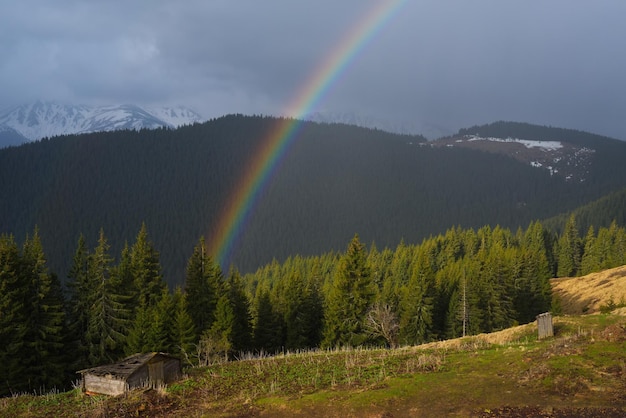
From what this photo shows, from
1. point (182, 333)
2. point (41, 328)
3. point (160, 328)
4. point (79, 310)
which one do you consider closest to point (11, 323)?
point (41, 328)

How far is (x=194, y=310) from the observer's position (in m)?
45.1

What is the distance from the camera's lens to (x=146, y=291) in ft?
145

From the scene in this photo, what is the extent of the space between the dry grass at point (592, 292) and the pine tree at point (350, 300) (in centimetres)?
3021

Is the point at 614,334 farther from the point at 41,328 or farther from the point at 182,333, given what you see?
the point at 41,328

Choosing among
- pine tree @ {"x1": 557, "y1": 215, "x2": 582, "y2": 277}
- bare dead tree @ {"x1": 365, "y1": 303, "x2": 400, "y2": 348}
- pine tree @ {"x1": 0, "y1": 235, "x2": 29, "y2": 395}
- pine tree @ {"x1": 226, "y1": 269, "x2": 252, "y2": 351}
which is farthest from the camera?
pine tree @ {"x1": 557, "y1": 215, "x2": 582, "y2": 277}

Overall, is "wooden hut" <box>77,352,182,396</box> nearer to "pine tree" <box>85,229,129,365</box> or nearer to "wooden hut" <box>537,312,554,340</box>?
"pine tree" <box>85,229,129,365</box>

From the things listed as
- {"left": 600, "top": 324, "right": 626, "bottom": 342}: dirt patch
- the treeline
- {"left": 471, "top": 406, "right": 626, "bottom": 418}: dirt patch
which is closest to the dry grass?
the treeline

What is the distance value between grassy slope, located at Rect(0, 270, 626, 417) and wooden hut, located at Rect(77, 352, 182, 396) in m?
1.12

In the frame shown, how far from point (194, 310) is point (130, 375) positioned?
20.2 meters

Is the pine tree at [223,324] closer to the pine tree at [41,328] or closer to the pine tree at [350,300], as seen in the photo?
the pine tree at [350,300]

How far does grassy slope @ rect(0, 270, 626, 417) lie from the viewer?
15766 mm

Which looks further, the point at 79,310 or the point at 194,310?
the point at 194,310

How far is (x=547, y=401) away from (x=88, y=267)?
128 ft

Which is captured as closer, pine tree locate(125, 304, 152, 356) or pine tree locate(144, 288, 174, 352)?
pine tree locate(144, 288, 174, 352)
